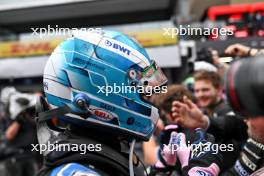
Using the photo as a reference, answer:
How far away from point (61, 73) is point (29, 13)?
10638 millimetres

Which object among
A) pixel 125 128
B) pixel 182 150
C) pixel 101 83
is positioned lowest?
pixel 182 150

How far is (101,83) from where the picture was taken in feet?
3.84

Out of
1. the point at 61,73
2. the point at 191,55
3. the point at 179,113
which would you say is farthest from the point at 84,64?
the point at 191,55

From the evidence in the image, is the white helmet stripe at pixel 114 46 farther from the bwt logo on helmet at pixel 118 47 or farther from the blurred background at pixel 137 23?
the blurred background at pixel 137 23

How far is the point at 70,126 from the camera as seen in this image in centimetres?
120

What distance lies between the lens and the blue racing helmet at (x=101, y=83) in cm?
116

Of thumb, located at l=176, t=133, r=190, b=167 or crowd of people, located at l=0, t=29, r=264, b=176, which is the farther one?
thumb, located at l=176, t=133, r=190, b=167

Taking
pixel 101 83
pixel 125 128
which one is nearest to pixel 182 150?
pixel 125 128

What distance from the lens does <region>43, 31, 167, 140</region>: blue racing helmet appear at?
1.16 m

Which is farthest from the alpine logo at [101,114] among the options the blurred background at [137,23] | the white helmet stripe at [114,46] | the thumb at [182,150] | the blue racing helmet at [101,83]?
the blurred background at [137,23]

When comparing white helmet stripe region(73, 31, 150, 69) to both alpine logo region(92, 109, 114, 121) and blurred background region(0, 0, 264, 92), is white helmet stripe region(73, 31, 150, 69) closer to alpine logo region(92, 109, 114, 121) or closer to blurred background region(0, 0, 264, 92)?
alpine logo region(92, 109, 114, 121)

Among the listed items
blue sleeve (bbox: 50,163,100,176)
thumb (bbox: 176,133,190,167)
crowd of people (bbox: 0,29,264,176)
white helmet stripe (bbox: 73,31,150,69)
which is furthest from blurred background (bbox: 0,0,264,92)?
blue sleeve (bbox: 50,163,100,176)

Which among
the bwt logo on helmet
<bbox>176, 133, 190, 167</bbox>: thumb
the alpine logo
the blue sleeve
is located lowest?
<bbox>176, 133, 190, 167</bbox>: thumb

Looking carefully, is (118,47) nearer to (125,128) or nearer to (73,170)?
(125,128)
